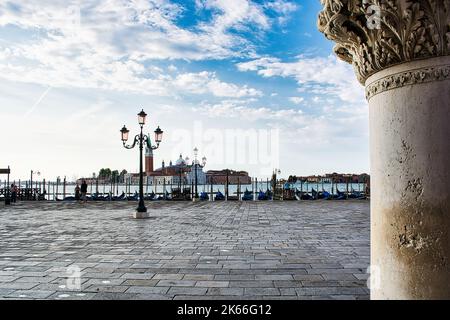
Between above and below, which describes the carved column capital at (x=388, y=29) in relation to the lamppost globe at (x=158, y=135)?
below

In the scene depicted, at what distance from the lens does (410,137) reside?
240 cm

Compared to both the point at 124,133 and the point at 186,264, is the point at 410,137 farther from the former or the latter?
the point at 124,133

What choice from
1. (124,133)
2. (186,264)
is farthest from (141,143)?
(186,264)

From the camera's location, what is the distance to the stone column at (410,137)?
90.6 inches

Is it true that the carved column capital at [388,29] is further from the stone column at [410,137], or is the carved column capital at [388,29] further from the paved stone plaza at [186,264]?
the paved stone plaza at [186,264]

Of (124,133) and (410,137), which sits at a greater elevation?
(124,133)

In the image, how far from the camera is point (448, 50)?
7.57 ft

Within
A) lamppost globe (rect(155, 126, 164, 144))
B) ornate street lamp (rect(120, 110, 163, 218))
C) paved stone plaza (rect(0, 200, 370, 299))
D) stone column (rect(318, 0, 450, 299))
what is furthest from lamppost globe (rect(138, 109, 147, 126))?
stone column (rect(318, 0, 450, 299))

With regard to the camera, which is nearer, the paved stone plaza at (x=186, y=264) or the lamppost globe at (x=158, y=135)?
the paved stone plaza at (x=186, y=264)

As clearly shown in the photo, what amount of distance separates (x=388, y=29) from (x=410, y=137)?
0.75 metres

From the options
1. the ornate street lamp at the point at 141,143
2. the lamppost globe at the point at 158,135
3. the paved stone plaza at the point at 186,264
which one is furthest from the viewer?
the lamppost globe at the point at 158,135

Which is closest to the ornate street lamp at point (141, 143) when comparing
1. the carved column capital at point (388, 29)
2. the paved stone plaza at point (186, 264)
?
the paved stone plaza at point (186, 264)

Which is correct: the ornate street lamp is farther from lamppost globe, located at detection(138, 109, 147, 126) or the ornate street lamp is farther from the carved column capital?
the carved column capital
